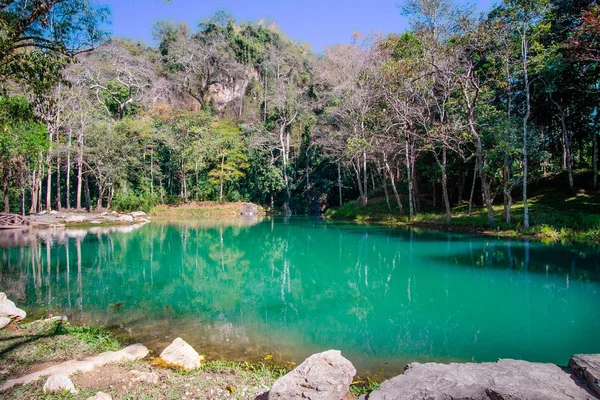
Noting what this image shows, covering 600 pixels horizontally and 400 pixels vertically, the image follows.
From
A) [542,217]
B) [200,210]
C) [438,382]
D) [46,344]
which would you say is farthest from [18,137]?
[542,217]

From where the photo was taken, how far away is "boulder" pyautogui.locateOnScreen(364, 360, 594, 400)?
9.69ft

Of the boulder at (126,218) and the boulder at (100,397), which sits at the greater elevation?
the boulder at (126,218)

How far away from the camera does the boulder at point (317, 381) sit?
3.15 m

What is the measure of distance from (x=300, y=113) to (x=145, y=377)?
35.4 meters

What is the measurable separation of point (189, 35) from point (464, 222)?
159 feet

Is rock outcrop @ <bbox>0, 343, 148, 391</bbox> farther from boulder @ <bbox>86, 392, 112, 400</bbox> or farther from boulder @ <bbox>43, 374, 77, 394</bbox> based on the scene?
boulder @ <bbox>86, 392, 112, 400</bbox>

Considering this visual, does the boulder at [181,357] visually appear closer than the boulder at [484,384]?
No

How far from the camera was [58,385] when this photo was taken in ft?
11.6

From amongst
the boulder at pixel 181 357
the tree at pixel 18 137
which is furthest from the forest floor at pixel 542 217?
the tree at pixel 18 137

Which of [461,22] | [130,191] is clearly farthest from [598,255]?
[130,191]

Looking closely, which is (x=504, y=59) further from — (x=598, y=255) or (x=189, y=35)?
(x=189, y=35)

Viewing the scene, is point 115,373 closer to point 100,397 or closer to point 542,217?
point 100,397

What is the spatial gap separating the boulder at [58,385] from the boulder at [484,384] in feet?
9.92

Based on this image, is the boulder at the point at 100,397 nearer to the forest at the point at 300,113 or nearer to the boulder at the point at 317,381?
the boulder at the point at 317,381
